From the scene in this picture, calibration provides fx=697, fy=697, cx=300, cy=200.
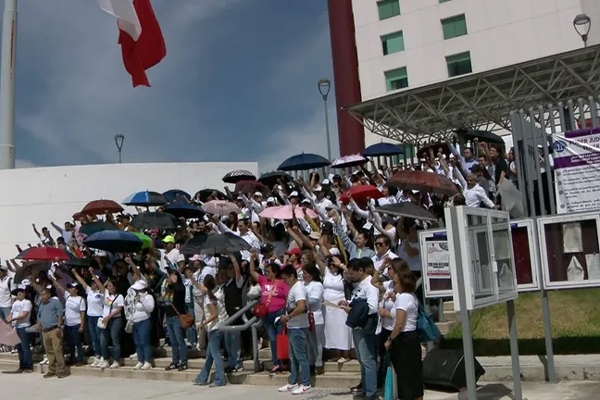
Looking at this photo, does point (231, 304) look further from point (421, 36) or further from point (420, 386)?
point (421, 36)

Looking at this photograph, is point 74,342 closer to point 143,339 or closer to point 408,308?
point 143,339

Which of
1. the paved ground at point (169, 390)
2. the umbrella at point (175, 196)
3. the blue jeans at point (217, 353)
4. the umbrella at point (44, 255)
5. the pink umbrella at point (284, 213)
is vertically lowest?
the paved ground at point (169, 390)

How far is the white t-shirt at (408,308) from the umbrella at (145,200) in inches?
540

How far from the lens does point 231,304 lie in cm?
1191

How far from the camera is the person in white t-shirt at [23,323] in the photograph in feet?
51.5

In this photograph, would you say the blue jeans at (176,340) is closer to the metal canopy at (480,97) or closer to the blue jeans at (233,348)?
the blue jeans at (233,348)

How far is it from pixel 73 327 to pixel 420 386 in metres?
9.50

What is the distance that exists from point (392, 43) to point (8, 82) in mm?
21575

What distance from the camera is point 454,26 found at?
39000 mm

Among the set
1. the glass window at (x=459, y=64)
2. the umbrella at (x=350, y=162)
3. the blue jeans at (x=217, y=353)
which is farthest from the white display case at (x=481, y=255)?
the glass window at (x=459, y=64)

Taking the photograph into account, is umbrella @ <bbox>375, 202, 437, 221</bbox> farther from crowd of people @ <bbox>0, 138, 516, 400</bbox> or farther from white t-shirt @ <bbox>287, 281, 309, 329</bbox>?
white t-shirt @ <bbox>287, 281, 309, 329</bbox>

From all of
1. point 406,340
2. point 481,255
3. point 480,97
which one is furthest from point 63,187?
point 481,255

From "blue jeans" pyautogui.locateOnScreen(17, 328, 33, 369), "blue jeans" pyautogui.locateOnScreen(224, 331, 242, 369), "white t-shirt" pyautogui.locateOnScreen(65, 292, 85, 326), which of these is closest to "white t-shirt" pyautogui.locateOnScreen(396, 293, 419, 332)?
"blue jeans" pyautogui.locateOnScreen(224, 331, 242, 369)

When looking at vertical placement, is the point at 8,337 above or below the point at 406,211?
below
